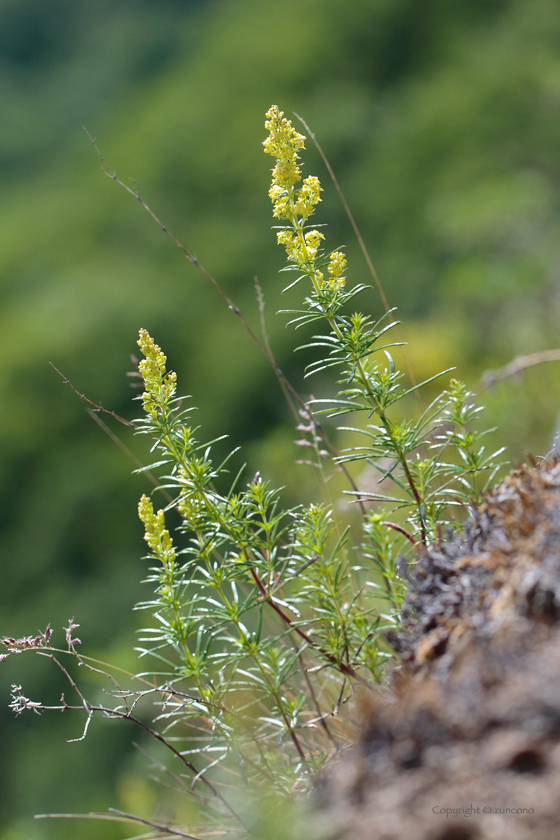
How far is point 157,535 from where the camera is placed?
104 cm

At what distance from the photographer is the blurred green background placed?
180 inches

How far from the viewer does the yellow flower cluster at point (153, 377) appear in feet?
3.26

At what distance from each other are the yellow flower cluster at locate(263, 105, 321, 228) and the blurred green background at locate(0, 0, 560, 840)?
287 cm

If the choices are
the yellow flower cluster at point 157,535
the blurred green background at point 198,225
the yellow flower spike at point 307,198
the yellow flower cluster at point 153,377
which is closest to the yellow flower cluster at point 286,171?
the yellow flower spike at point 307,198

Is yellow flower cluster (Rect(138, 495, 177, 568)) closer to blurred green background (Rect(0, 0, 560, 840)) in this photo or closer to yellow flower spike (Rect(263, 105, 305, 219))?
yellow flower spike (Rect(263, 105, 305, 219))

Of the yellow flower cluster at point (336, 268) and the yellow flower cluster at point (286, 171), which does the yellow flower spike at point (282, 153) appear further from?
→ the yellow flower cluster at point (336, 268)

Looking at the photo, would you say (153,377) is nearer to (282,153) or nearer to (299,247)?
(299,247)

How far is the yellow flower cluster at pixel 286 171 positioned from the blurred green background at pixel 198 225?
2874 millimetres

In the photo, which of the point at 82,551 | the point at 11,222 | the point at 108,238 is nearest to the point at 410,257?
the point at 108,238

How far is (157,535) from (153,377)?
0.88 feet

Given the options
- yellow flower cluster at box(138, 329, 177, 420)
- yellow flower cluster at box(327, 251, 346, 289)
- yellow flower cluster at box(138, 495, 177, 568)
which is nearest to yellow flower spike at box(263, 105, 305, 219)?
yellow flower cluster at box(327, 251, 346, 289)

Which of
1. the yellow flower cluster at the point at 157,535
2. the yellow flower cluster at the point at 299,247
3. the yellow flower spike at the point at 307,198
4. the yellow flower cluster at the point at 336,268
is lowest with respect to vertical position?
the yellow flower cluster at the point at 157,535

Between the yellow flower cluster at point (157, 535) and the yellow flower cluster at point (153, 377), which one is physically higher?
the yellow flower cluster at point (153, 377)

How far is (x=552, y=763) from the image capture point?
52 centimetres
